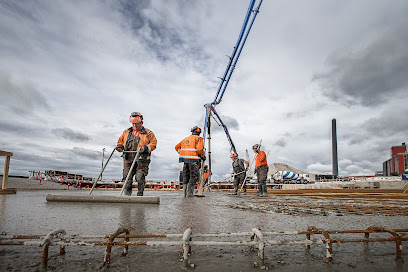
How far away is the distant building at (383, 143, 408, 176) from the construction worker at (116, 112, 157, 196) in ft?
165

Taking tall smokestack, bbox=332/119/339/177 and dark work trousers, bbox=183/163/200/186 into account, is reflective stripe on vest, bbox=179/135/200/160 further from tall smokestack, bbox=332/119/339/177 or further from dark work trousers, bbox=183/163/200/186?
tall smokestack, bbox=332/119/339/177

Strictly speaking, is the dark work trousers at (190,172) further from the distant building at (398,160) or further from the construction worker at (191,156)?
the distant building at (398,160)

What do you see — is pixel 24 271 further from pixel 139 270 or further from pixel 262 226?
pixel 262 226

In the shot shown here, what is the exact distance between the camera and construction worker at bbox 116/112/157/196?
5.72 metres

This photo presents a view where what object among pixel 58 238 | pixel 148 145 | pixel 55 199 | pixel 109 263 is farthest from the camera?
pixel 148 145

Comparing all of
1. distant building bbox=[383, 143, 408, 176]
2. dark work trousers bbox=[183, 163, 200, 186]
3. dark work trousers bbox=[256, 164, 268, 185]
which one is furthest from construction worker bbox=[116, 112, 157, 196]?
distant building bbox=[383, 143, 408, 176]

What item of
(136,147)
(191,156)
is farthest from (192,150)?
(136,147)

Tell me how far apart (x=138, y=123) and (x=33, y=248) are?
178 inches

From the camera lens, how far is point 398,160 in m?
44.9

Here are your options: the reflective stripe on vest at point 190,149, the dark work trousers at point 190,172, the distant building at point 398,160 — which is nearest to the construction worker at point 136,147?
the reflective stripe on vest at point 190,149

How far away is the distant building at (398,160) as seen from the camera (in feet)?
143

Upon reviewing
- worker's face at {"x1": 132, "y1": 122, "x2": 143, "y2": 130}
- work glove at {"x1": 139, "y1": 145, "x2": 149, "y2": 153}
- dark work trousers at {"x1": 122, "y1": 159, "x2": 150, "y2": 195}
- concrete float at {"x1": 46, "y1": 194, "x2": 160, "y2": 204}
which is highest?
worker's face at {"x1": 132, "y1": 122, "x2": 143, "y2": 130}

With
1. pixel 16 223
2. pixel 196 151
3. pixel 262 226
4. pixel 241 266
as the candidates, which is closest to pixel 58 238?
pixel 241 266

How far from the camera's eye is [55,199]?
4.79 metres
